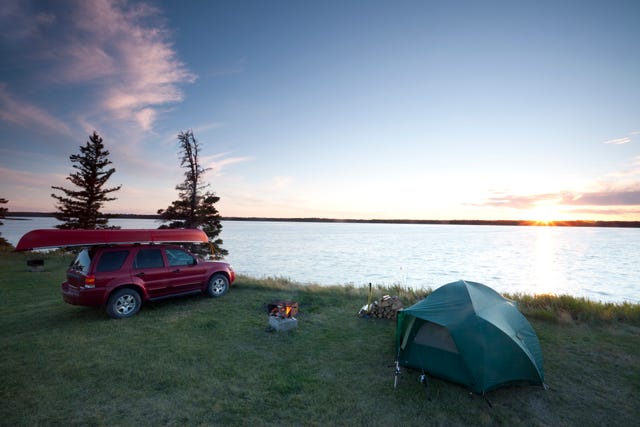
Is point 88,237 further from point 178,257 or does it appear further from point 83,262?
point 178,257

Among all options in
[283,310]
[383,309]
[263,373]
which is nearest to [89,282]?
[283,310]

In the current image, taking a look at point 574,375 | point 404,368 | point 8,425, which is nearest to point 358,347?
point 404,368

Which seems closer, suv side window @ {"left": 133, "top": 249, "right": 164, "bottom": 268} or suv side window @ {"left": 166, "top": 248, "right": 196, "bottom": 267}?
suv side window @ {"left": 133, "top": 249, "right": 164, "bottom": 268}

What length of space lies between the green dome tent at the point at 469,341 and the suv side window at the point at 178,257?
7.41 meters

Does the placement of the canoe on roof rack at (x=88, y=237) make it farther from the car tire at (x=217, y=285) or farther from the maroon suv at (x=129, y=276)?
the car tire at (x=217, y=285)

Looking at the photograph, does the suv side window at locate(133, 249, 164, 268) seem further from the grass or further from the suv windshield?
the grass

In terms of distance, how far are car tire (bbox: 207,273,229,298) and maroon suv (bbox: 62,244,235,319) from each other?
40 centimetres

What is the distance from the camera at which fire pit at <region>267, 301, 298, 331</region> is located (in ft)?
27.6

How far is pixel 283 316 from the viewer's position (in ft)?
29.2

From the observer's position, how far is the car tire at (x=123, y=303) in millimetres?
8805

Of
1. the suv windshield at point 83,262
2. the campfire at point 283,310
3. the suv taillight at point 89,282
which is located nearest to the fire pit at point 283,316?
the campfire at point 283,310

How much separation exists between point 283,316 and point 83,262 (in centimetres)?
583

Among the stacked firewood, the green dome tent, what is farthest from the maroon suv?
the green dome tent

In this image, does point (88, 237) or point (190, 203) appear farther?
point (190, 203)
